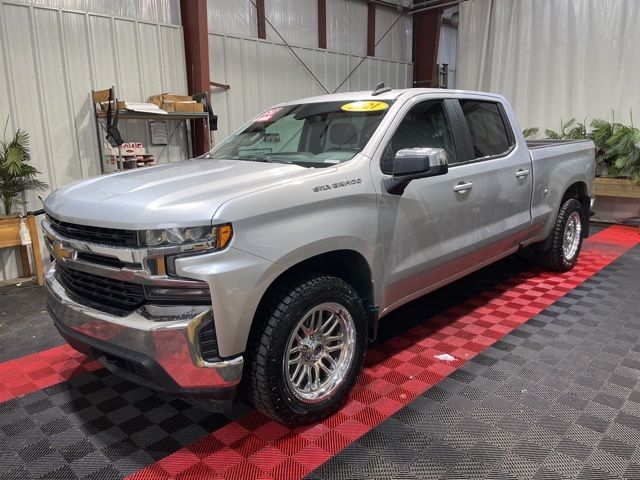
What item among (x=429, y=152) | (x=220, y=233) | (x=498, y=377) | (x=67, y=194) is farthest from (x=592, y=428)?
(x=67, y=194)

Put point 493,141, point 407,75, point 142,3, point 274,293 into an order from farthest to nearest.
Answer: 1. point 407,75
2. point 142,3
3. point 493,141
4. point 274,293

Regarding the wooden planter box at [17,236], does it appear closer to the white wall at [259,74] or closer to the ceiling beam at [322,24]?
the white wall at [259,74]

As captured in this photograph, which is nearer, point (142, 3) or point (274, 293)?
point (274, 293)

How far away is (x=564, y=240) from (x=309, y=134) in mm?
3231

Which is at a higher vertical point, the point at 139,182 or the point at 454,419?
the point at 139,182

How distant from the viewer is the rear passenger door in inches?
143

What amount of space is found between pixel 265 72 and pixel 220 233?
6.91 metres

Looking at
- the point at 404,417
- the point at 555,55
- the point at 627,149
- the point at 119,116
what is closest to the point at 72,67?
the point at 119,116

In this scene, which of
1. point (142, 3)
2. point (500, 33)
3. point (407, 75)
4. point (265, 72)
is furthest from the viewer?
point (407, 75)

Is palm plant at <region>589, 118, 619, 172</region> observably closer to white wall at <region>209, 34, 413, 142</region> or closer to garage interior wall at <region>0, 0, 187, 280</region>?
white wall at <region>209, 34, 413, 142</region>

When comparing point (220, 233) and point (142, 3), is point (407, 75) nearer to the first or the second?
point (142, 3)

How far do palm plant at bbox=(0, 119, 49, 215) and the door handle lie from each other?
4.70 metres

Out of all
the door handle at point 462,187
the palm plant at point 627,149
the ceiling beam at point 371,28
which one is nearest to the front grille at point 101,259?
the door handle at point 462,187

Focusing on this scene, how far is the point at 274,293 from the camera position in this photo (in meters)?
2.37
